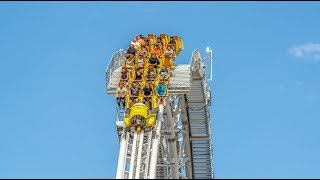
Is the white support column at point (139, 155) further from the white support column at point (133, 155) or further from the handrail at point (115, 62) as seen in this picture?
the handrail at point (115, 62)

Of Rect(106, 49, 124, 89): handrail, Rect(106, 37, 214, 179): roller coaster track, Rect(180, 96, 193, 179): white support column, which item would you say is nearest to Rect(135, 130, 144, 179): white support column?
Rect(106, 37, 214, 179): roller coaster track

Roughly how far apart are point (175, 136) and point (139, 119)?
8463 millimetres

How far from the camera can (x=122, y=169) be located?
139ft

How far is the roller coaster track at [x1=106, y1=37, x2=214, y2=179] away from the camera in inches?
1697

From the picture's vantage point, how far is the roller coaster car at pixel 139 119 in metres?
43.9

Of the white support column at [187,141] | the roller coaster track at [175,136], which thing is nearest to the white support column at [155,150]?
the roller coaster track at [175,136]

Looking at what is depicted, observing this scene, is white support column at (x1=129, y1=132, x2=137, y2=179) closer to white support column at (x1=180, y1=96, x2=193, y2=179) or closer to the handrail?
the handrail

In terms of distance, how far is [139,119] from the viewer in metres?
44.1

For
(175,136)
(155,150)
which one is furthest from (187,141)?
(155,150)

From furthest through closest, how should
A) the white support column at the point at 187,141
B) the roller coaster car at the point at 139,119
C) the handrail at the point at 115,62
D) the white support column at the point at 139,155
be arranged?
the white support column at the point at 187,141
the handrail at the point at 115,62
the roller coaster car at the point at 139,119
the white support column at the point at 139,155

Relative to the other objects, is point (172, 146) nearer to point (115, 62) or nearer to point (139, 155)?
point (115, 62)

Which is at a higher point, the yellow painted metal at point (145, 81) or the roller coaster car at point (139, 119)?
the yellow painted metal at point (145, 81)

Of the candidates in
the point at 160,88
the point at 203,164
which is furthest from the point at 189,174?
the point at 160,88

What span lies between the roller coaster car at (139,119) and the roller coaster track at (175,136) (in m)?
0.28
